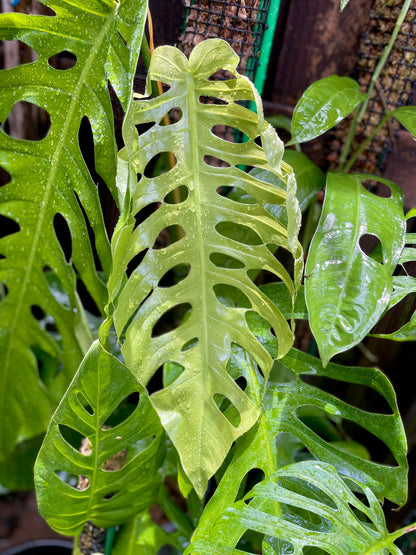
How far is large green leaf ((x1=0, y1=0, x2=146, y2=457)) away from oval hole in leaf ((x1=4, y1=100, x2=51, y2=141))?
630mm

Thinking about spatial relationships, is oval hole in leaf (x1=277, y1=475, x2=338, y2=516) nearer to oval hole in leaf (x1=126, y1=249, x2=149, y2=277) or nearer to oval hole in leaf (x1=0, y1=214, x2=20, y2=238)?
oval hole in leaf (x1=126, y1=249, x2=149, y2=277)

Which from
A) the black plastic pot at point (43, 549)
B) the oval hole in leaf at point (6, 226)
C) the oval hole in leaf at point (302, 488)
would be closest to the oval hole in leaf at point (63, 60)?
the oval hole in leaf at point (6, 226)

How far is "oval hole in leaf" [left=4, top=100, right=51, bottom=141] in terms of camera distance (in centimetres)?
134

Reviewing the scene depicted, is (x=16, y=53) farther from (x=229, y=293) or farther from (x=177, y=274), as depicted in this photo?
(x=229, y=293)

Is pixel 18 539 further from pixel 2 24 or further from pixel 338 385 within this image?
pixel 2 24

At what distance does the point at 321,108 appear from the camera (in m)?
0.80

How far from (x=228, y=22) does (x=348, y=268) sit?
1.78 feet

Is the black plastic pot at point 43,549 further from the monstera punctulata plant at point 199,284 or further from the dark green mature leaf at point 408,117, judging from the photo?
the dark green mature leaf at point 408,117

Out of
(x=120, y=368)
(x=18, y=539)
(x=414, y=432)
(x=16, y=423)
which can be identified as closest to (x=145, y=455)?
(x=120, y=368)

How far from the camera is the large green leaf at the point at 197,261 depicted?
0.68 m

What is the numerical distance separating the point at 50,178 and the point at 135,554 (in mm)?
728

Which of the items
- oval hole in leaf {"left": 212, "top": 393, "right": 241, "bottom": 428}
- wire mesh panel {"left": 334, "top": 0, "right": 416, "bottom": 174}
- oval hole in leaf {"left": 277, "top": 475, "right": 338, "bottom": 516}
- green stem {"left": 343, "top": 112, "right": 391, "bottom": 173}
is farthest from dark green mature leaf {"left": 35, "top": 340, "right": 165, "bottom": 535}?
wire mesh panel {"left": 334, "top": 0, "right": 416, "bottom": 174}

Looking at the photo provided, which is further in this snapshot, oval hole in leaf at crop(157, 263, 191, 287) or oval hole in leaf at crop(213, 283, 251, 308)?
oval hole in leaf at crop(157, 263, 191, 287)

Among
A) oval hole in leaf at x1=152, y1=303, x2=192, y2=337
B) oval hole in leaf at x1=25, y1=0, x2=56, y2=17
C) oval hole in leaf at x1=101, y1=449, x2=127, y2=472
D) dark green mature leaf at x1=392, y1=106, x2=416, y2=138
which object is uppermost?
oval hole in leaf at x1=25, y1=0, x2=56, y2=17
